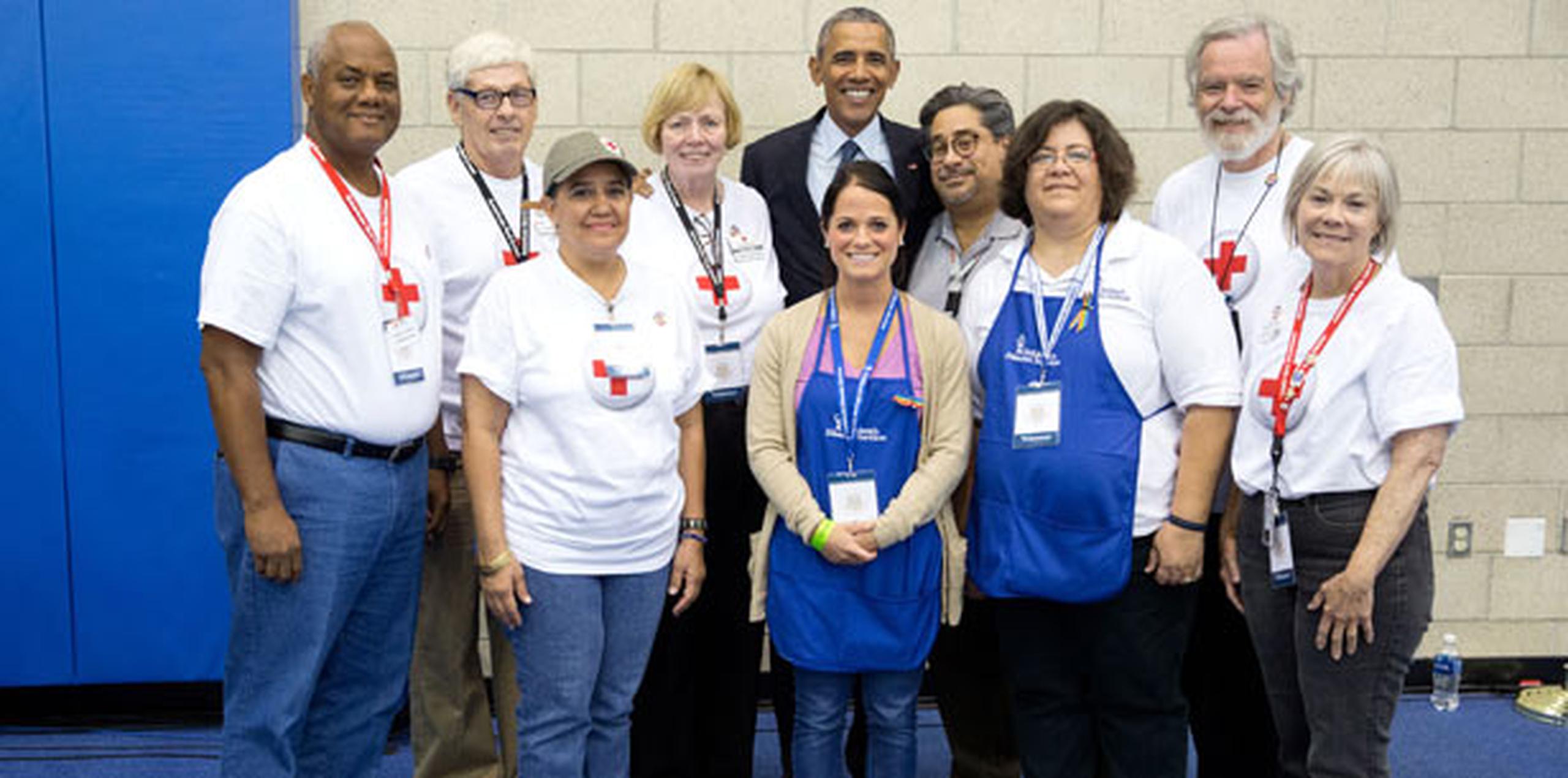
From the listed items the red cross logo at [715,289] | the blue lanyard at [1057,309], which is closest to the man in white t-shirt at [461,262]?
the red cross logo at [715,289]

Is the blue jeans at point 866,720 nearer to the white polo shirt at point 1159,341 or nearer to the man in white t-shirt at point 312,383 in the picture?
the white polo shirt at point 1159,341

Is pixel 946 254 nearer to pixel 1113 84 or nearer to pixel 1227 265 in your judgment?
pixel 1227 265

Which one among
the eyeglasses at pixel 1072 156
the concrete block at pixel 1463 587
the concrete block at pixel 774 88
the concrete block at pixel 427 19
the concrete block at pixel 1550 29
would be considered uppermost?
the concrete block at pixel 1550 29

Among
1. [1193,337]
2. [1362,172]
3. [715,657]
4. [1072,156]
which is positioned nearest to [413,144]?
[715,657]

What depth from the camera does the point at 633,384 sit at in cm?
208

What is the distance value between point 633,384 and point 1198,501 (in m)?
1.03

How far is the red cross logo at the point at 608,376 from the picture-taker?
6.76 ft

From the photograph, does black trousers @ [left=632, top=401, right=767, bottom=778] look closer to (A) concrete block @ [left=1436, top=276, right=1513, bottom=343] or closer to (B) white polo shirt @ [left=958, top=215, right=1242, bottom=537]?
(B) white polo shirt @ [left=958, top=215, right=1242, bottom=537]

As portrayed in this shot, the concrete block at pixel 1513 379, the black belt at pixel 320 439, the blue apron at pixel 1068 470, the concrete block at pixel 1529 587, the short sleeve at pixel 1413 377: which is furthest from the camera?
the concrete block at pixel 1529 587

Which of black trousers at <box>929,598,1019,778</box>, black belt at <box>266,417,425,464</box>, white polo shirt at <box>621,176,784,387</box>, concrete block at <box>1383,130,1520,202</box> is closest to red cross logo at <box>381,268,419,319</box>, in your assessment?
A: black belt at <box>266,417,425,464</box>

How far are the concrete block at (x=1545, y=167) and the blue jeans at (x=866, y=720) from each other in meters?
2.50

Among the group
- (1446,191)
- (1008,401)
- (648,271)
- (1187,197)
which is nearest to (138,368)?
(648,271)

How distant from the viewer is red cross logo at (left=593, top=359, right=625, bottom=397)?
6.76 ft

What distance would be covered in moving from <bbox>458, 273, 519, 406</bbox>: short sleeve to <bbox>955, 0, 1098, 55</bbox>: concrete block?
1780 mm
